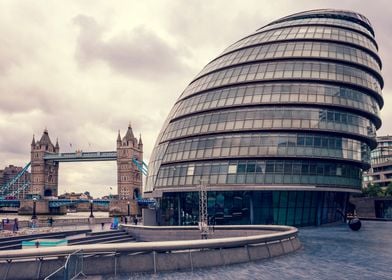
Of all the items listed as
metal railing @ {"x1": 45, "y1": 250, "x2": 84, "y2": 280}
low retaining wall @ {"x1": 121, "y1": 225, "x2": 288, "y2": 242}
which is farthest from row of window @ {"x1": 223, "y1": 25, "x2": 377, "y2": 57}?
metal railing @ {"x1": 45, "y1": 250, "x2": 84, "y2": 280}

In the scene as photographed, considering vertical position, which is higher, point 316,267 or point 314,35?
point 314,35

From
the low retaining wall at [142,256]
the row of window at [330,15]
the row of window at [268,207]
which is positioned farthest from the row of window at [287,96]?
the low retaining wall at [142,256]

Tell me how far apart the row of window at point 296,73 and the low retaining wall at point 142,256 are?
108ft

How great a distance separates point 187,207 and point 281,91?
1963 cm

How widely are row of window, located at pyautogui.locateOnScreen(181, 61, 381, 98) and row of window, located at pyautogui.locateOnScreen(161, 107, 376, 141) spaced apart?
15.4ft

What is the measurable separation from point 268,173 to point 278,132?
526 centimetres

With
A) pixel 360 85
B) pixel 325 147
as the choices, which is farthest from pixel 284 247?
pixel 360 85

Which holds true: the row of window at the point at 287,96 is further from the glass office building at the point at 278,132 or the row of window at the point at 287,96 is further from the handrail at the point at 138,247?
the handrail at the point at 138,247

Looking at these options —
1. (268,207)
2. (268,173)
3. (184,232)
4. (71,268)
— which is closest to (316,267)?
(71,268)

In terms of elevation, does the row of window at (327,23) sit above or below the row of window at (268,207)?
above

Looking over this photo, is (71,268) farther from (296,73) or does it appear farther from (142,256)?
(296,73)

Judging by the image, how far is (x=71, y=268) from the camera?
14703 mm

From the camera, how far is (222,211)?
48812 mm

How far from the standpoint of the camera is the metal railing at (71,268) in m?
13.5
